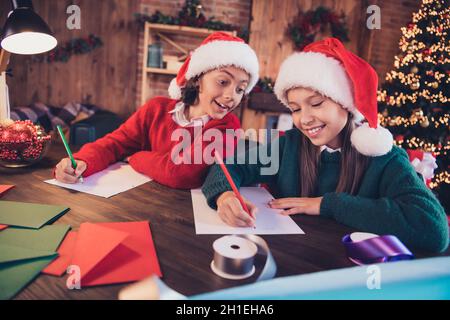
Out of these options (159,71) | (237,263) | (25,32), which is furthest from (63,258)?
(159,71)

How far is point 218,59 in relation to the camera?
4.35 feet

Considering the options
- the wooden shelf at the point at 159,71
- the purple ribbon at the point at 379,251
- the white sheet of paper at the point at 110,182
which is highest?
the wooden shelf at the point at 159,71

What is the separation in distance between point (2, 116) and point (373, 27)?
3.99m

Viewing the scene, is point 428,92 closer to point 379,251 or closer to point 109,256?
point 379,251

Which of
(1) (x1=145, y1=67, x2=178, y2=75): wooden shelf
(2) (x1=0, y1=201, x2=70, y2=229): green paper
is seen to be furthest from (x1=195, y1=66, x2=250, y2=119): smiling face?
(1) (x1=145, y1=67, x2=178, y2=75): wooden shelf

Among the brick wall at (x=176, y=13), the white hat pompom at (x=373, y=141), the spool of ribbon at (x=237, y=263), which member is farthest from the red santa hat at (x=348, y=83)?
the brick wall at (x=176, y=13)

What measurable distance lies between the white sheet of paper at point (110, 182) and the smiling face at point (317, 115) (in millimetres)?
557

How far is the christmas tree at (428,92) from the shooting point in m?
2.99

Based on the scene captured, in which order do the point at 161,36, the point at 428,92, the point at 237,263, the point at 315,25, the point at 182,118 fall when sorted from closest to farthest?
1. the point at 237,263
2. the point at 182,118
3. the point at 428,92
4. the point at 161,36
5. the point at 315,25

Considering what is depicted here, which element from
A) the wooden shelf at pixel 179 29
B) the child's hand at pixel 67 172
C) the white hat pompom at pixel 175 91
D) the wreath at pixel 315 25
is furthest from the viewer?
the wreath at pixel 315 25

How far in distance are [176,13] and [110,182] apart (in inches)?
132

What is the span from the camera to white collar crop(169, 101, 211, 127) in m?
1.33

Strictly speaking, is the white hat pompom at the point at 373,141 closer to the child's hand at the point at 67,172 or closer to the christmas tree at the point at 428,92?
the child's hand at the point at 67,172
